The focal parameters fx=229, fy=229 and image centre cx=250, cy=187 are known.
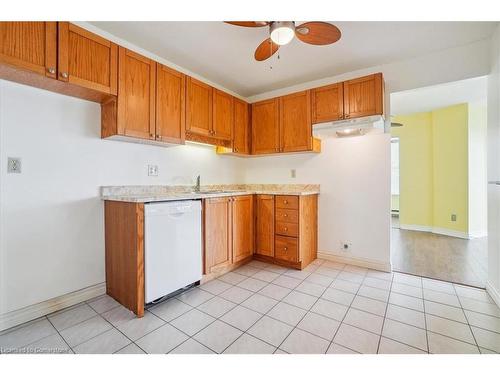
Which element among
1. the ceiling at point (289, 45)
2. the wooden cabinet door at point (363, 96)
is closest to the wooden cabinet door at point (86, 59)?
the ceiling at point (289, 45)

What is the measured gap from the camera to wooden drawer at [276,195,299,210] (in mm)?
2690

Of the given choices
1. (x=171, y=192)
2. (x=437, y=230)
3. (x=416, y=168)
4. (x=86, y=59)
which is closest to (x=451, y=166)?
(x=416, y=168)

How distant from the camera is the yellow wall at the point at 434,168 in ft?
14.0

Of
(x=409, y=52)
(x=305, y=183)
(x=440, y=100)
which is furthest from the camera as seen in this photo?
(x=440, y=100)

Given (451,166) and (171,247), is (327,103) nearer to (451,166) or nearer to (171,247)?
(171,247)

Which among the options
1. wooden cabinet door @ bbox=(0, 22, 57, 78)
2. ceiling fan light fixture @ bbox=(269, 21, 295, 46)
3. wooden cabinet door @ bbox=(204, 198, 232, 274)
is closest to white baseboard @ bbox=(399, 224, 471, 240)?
wooden cabinet door @ bbox=(204, 198, 232, 274)

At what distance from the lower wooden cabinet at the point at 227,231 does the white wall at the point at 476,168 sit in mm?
4219

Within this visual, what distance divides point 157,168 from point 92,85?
0.99 meters

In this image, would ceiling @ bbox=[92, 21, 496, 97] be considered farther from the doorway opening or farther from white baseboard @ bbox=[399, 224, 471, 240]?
white baseboard @ bbox=[399, 224, 471, 240]

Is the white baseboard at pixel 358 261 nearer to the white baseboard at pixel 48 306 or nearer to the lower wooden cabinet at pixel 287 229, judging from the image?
the lower wooden cabinet at pixel 287 229

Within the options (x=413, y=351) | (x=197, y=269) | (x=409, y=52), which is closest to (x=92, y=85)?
(x=197, y=269)

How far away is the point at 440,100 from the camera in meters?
4.01
